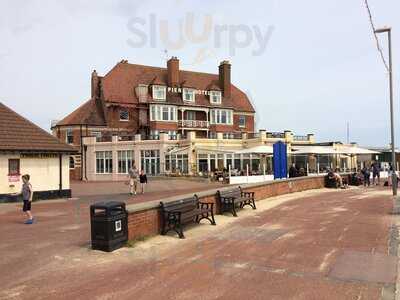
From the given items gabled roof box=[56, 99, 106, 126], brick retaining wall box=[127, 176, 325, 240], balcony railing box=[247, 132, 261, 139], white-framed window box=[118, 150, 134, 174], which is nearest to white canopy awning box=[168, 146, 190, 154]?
white-framed window box=[118, 150, 134, 174]

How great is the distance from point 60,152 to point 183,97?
31844mm

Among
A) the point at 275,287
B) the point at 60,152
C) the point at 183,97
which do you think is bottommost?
the point at 275,287

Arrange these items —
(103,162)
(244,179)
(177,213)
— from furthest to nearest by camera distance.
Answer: (103,162)
(244,179)
(177,213)

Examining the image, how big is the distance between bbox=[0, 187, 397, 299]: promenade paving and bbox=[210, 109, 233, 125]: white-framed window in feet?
139

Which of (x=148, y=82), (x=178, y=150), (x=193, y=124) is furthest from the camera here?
(x=148, y=82)

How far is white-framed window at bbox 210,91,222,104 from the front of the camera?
5625cm

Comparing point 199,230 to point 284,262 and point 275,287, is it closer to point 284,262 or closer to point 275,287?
point 284,262

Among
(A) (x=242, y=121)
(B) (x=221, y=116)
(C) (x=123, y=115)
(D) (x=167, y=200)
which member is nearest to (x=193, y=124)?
(B) (x=221, y=116)

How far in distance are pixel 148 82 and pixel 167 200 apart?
44.1 meters

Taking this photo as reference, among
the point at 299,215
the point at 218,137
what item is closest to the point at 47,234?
the point at 299,215

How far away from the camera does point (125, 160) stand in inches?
1836

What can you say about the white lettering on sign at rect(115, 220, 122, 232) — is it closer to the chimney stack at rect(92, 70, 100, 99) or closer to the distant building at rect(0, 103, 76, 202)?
the distant building at rect(0, 103, 76, 202)

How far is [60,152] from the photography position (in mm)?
23188

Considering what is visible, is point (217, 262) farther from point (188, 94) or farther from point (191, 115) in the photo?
point (188, 94)
